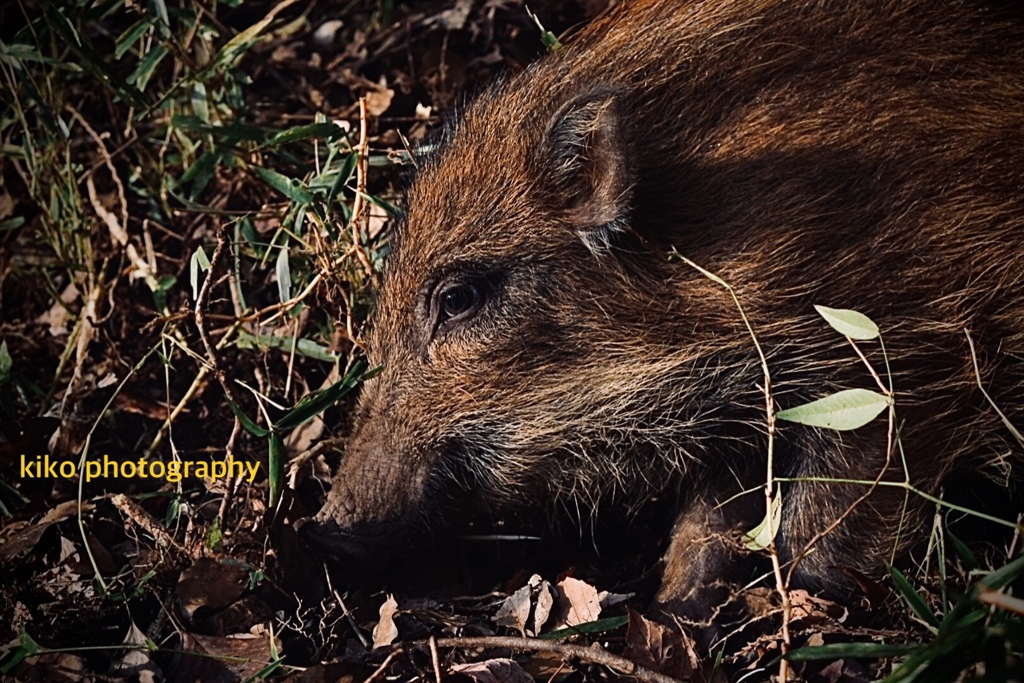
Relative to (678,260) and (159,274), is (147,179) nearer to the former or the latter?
(159,274)

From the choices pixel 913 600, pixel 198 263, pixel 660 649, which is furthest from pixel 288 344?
pixel 913 600

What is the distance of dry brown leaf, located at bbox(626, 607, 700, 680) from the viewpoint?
2453mm

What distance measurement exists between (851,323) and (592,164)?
0.77m

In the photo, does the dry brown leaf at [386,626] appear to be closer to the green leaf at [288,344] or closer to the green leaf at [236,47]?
the green leaf at [288,344]

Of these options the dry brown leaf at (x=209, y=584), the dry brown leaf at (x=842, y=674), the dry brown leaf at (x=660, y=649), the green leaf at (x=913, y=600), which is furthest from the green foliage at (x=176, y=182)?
the green leaf at (x=913, y=600)

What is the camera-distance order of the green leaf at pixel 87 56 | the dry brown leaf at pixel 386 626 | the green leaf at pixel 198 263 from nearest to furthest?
the dry brown leaf at pixel 386 626, the green leaf at pixel 198 263, the green leaf at pixel 87 56

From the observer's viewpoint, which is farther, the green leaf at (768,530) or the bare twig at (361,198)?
the bare twig at (361,198)

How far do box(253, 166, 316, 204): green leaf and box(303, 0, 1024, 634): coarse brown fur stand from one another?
1.72ft

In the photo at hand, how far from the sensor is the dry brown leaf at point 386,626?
257 cm

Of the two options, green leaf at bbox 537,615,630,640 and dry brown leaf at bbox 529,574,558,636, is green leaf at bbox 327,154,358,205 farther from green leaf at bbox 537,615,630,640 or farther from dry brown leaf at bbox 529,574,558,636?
green leaf at bbox 537,615,630,640

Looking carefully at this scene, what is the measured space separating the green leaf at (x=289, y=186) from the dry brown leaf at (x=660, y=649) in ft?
5.26

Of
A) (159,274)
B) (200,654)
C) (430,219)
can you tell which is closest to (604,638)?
(200,654)

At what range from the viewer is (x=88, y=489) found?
3.01m

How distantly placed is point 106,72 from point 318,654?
2.02 meters
